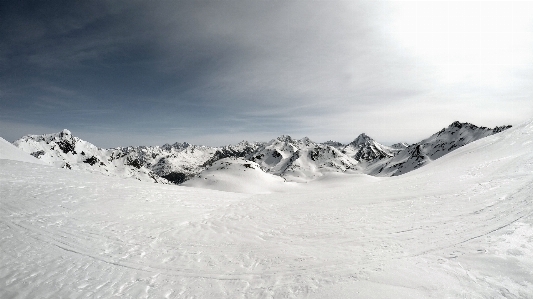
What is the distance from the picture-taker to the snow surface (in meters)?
7.95

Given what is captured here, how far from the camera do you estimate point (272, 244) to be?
12.3 m

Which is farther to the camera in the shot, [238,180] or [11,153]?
[238,180]

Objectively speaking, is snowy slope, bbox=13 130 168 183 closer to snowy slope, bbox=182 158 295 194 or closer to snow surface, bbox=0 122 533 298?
snowy slope, bbox=182 158 295 194

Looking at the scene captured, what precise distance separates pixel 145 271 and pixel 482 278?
12.1 metres

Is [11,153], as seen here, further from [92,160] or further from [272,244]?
[92,160]

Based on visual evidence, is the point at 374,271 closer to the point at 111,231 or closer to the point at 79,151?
the point at 111,231

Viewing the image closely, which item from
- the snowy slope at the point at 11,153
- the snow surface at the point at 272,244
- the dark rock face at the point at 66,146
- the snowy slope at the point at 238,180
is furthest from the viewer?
the dark rock face at the point at 66,146

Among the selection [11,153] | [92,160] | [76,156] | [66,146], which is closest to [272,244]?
[11,153]

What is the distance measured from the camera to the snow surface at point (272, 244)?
7945 mm

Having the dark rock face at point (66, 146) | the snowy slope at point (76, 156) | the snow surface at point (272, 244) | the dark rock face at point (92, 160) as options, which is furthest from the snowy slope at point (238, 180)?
the dark rock face at point (66, 146)

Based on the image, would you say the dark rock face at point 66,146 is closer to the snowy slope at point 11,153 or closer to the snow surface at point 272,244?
the snowy slope at point 11,153

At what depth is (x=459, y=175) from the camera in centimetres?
2250

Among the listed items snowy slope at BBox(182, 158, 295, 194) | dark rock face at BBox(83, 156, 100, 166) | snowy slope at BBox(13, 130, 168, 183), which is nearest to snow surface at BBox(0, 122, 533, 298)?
snowy slope at BBox(182, 158, 295, 194)

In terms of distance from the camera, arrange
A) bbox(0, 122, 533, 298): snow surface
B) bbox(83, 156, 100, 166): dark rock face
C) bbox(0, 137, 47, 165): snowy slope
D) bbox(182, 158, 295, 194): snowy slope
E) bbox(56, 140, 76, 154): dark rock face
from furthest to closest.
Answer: bbox(56, 140, 76, 154): dark rock face
bbox(83, 156, 100, 166): dark rock face
bbox(182, 158, 295, 194): snowy slope
bbox(0, 137, 47, 165): snowy slope
bbox(0, 122, 533, 298): snow surface
